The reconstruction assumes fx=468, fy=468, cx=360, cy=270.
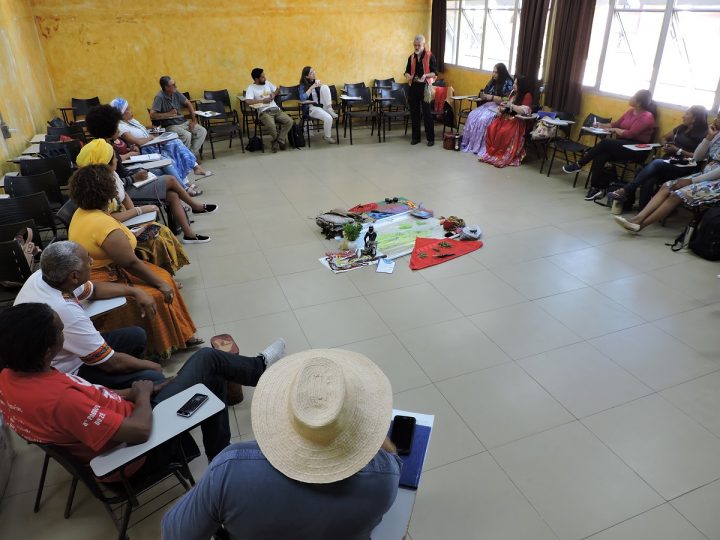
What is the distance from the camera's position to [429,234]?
4.55 metres

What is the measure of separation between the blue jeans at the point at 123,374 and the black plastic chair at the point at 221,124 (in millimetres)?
5061

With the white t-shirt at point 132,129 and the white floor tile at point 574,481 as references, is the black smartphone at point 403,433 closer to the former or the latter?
the white floor tile at point 574,481

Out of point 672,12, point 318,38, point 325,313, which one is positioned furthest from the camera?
point 318,38

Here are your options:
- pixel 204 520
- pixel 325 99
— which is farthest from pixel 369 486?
pixel 325 99

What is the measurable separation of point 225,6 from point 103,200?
6289 mm

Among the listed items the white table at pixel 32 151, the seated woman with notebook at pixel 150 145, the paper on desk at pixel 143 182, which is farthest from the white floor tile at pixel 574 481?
the white table at pixel 32 151

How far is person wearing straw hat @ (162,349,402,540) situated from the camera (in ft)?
3.64

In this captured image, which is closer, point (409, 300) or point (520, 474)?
point (520, 474)

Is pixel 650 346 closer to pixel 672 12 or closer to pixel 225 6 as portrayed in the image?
pixel 672 12

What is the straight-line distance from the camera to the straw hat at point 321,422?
43.3 inches

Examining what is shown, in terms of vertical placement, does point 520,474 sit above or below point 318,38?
below

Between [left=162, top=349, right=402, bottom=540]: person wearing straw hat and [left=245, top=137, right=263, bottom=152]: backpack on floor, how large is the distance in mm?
6778

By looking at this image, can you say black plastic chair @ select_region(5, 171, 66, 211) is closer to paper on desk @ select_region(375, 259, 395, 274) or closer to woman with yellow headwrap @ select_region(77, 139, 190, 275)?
woman with yellow headwrap @ select_region(77, 139, 190, 275)

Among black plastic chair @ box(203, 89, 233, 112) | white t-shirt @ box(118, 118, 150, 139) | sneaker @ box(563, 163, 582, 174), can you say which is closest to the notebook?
white t-shirt @ box(118, 118, 150, 139)
